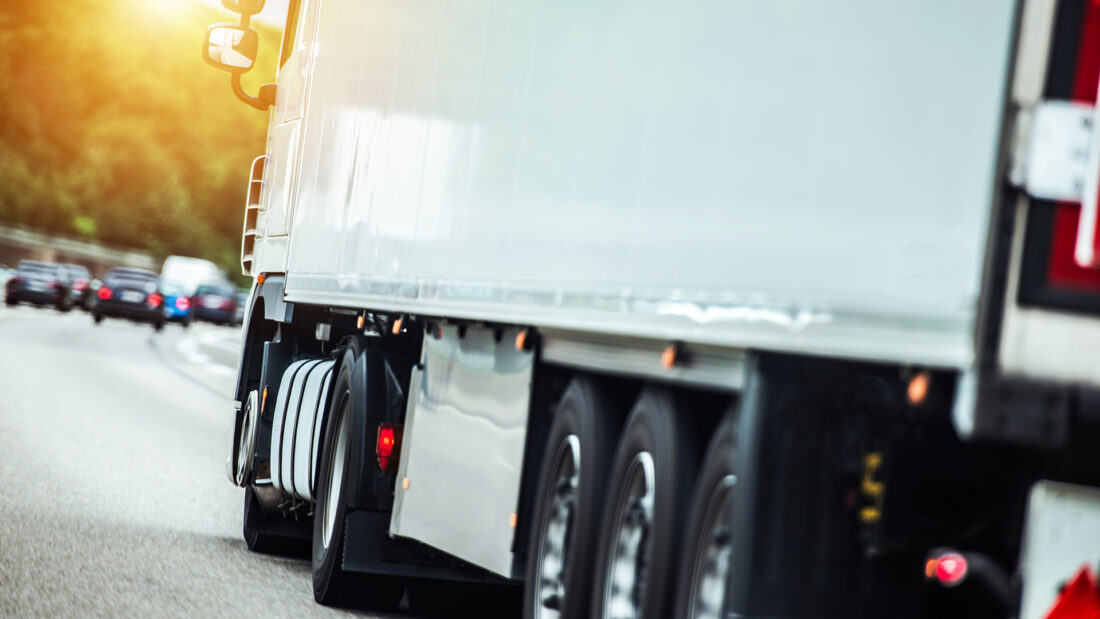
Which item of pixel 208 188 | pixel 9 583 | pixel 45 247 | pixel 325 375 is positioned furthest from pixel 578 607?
pixel 208 188

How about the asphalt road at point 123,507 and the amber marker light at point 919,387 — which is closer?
the amber marker light at point 919,387

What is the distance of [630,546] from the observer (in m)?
5.63

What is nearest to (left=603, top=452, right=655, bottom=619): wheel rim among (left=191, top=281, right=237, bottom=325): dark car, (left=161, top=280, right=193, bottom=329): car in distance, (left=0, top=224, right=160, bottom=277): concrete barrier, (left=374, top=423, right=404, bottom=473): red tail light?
(left=374, top=423, right=404, bottom=473): red tail light

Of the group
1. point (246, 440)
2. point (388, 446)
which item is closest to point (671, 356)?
point (388, 446)

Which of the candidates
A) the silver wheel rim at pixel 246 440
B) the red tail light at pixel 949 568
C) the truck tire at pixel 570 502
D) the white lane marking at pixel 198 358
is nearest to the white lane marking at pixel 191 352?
the white lane marking at pixel 198 358

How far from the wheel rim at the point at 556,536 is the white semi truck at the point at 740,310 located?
1cm

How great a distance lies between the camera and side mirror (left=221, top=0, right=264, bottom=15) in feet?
39.6

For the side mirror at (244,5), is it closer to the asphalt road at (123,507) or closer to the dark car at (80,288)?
the asphalt road at (123,507)

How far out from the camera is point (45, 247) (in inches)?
3551

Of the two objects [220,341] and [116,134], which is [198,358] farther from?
[116,134]

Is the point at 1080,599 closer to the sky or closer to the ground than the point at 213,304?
closer to the sky

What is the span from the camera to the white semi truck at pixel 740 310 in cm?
377

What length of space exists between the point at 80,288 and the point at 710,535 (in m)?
59.8

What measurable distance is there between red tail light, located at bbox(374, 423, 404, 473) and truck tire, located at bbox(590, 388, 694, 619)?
289 cm
